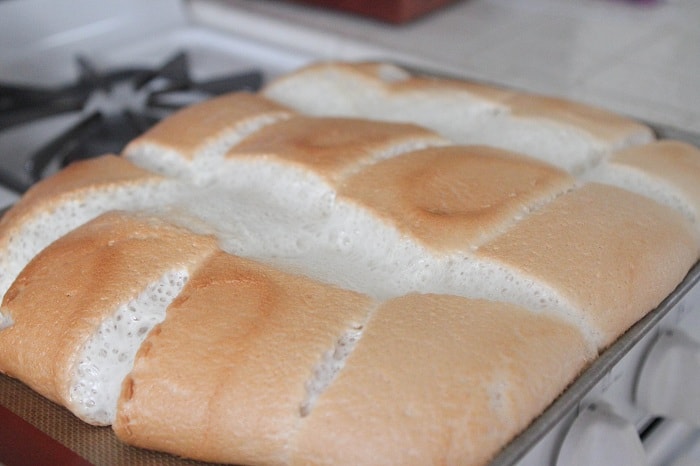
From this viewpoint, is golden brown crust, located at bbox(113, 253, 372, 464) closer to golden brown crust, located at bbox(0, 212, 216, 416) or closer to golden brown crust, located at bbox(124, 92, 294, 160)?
golden brown crust, located at bbox(0, 212, 216, 416)

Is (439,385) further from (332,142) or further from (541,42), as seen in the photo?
(541,42)

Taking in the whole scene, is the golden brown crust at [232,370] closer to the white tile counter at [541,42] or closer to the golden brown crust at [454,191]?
the golden brown crust at [454,191]

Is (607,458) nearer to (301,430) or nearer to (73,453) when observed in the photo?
(301,430)

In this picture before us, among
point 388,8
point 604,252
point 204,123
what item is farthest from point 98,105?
point 604,252

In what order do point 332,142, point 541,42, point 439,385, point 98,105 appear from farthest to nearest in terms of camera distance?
1. point 541,42
2. point 98,105
3. point 332,142
4. point 439,385

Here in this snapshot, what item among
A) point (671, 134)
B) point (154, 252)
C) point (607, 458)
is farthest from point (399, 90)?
point (607, 458)
